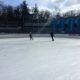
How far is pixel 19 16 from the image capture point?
185 ft

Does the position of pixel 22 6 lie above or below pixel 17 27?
above

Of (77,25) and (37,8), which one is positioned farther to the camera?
(37,8)

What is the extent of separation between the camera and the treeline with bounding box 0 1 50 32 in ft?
162

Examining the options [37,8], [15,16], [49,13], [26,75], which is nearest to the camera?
[26,75]

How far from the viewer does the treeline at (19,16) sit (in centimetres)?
A: 4950

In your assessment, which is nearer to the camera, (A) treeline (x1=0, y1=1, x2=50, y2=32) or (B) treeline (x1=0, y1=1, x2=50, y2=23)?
(A) treeline (x1=0, y1=1, x2=50, y2=32)

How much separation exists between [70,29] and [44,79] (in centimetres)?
3685

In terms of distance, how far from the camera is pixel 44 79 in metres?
5.03

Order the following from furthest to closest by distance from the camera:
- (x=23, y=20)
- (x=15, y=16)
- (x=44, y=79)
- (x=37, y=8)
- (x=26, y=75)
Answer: (x=37, y=8)
(x=15, y=16)
(x=23, y=20)
(x=26, y=75)
(x=44, y=79)

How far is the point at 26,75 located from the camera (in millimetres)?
5516

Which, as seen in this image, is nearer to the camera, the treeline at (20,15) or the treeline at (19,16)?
the treeline at (19,16)

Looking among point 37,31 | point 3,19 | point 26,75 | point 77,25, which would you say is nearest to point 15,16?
point 3,19

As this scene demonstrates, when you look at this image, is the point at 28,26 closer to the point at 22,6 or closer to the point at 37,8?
the point at 22,6

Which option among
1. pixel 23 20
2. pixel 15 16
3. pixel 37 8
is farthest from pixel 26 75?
pixel 37 8
